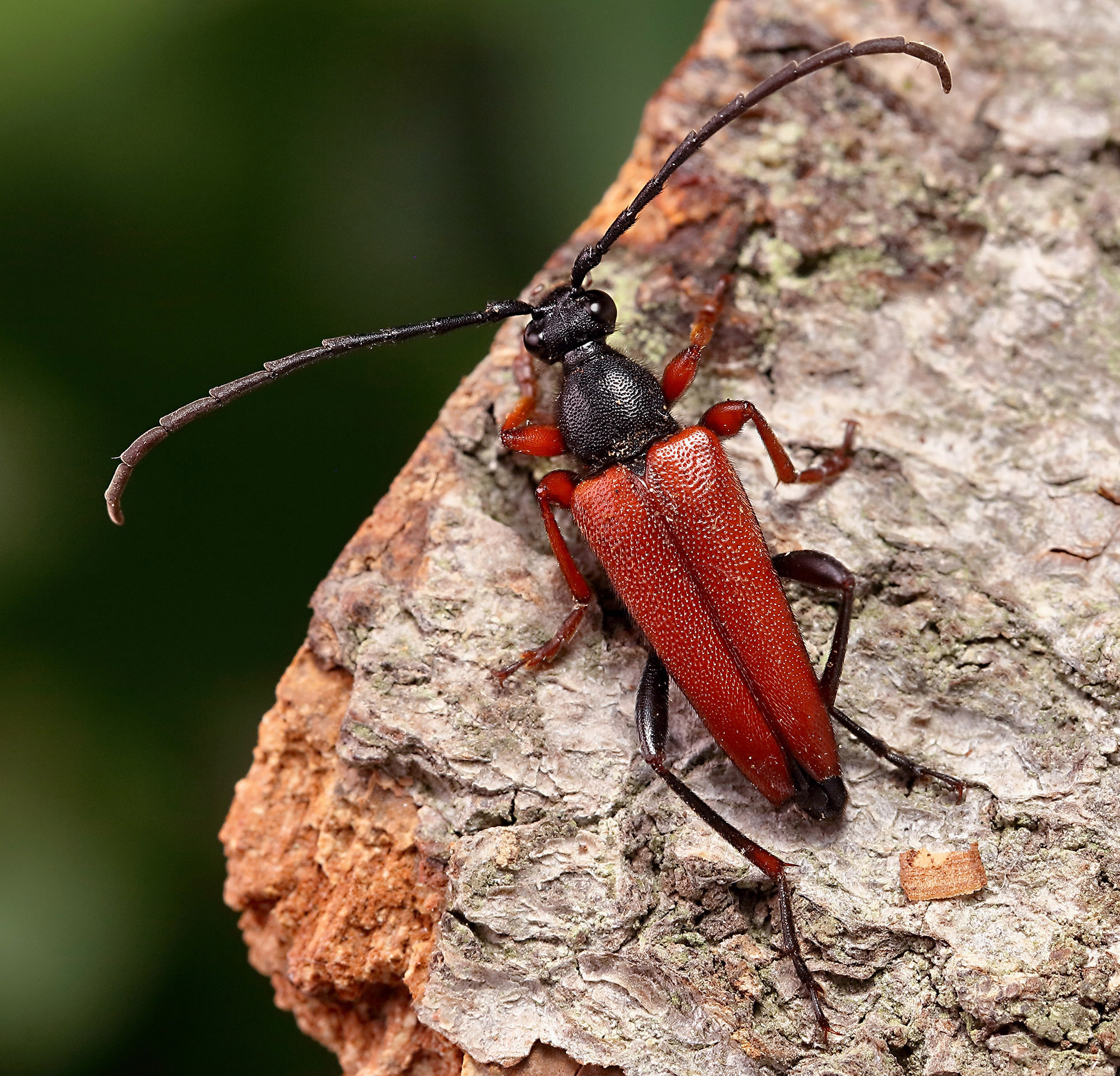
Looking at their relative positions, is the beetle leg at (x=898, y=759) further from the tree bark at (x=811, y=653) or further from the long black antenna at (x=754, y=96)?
the long black antenna at (x=754, y=96)

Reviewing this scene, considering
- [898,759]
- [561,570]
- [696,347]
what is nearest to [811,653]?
[898,759]

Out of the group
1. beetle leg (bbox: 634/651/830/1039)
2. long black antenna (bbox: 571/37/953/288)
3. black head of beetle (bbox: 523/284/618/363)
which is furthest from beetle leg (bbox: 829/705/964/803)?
long black antenna (bbox: 571/37/953/288)

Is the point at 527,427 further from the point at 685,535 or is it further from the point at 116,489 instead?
the point at 116,489

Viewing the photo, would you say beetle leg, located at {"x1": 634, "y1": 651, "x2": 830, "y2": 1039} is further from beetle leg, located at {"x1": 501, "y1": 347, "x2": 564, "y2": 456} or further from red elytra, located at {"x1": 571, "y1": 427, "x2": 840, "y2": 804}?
beetle leg, located at {"x1": 501, "y1": 347, "x2": 564, "y2": 456}

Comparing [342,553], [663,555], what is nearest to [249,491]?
[342,553]

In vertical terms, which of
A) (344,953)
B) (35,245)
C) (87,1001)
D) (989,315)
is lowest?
(87,1001)

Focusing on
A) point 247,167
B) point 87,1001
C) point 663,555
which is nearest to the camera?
point 663,555

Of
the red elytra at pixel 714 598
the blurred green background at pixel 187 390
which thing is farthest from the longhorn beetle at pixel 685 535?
the blurred green background at pixel 187 390

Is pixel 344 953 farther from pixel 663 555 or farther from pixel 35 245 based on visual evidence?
pixel 35 245
